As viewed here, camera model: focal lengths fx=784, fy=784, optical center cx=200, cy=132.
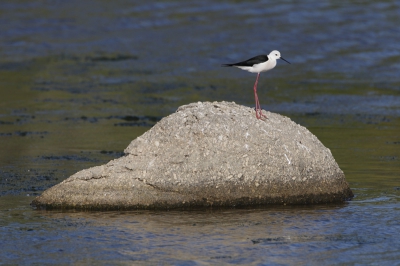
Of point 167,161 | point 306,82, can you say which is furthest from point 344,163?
point 306,82

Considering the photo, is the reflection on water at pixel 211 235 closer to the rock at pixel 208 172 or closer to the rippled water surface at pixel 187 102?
the rippled water surface at pixel 187 102

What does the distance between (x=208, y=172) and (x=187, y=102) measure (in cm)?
889

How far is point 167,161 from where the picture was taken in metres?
9.60

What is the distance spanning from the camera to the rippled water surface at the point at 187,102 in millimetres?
8094

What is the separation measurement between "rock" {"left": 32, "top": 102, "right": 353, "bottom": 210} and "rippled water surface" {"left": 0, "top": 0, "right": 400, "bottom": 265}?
23cm

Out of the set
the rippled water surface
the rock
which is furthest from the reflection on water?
the rock

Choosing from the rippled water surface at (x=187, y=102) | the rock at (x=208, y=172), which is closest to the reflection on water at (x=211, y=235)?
the rippled water surface at (x=187, y=102)

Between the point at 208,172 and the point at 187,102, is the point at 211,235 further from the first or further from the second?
the point at 187,102

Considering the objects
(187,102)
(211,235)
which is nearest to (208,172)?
(211,235)

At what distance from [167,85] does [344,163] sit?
28.7 ft

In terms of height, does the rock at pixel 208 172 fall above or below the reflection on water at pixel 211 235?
above

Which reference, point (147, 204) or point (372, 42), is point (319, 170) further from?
point (372, 42)

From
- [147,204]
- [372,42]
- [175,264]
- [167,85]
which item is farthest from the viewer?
[372,42]

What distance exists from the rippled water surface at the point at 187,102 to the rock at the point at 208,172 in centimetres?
23
